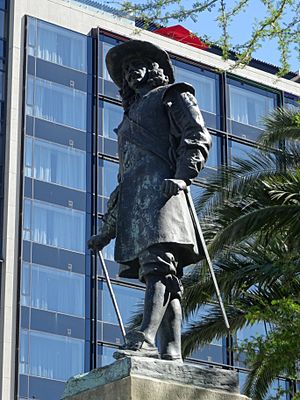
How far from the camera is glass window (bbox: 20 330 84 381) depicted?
41.4 metres

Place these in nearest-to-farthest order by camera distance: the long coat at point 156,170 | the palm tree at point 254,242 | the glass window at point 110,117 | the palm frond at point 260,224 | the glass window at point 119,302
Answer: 1. the long coat at point 156,170
2. the palm frond at point 260,224
3. the palm tree at point 254,242
4. the glass window at point 119,302
5. the glass window at point 110,117

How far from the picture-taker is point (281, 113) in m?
23.0

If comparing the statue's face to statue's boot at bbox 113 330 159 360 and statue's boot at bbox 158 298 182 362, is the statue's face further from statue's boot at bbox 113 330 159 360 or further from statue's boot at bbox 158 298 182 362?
statue's boot at bbox 113 330 159 360

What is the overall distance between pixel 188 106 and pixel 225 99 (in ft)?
132

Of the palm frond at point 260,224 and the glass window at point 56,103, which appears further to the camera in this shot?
the glass window at point 56,103

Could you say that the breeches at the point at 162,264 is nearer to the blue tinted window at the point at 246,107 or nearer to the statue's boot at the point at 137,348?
the statue's boot at the point at 137,348

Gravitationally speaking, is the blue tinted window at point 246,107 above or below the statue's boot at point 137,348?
above

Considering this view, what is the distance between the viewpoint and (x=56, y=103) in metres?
46.0

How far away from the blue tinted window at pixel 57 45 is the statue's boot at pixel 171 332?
1427 inches

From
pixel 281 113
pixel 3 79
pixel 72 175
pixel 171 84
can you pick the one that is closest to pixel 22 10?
pixel 3 79

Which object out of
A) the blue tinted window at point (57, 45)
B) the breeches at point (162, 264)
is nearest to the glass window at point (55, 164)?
the blue tinted window at point (57, 45)

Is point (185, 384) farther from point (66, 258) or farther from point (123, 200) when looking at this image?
point (66, 258)

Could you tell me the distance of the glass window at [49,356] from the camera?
41438mm

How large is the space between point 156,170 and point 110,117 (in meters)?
36.6
